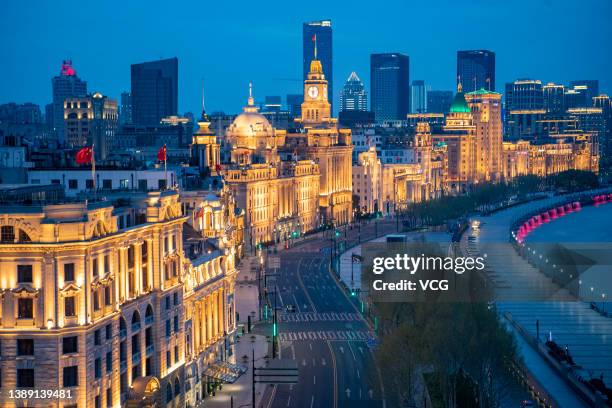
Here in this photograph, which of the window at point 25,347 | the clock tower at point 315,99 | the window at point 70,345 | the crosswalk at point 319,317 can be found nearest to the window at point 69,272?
the window at point 70,345

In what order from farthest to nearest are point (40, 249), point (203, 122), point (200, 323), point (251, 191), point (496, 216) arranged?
point (496, 216) < point (251, 191) < point (203, 122) < point (200, 323) < point (40, 249)

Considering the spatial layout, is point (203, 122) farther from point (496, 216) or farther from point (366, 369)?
point (496, 216)

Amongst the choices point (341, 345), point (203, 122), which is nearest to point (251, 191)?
point (203, 122)

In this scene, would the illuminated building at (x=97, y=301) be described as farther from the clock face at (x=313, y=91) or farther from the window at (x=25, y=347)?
the clock face at (x=313, y=91)

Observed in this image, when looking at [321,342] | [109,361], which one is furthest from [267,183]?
[109,361]

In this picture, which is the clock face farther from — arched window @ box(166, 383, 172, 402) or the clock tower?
arched window @ box(166, 383, 172, 402)

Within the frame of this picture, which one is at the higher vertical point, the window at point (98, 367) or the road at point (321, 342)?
the window at point (98, 367)

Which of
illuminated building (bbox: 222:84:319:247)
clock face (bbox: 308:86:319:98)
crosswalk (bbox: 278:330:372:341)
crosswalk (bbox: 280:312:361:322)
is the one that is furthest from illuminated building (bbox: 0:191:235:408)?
clock face (bbox: 308:86:319:98)
